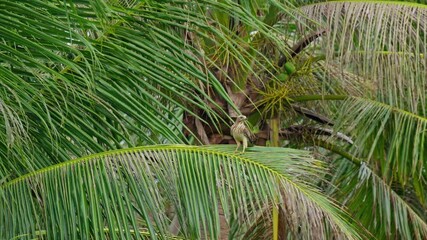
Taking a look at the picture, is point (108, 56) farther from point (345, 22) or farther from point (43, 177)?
point (345, 22)

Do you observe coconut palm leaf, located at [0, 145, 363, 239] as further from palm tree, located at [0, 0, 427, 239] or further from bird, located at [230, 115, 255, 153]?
bird, located at [230, 115, 255, 153]

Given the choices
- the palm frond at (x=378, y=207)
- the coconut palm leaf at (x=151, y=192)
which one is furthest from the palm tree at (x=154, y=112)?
the palm frond at (x=378, y=207)

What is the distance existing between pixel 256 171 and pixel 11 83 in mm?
1058

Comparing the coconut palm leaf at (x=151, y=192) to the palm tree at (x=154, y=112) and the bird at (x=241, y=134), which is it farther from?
the bird at (x=241, y=134)

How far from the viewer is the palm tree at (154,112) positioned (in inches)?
178

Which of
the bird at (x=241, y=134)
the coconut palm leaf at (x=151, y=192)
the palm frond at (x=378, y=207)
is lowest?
the palm frond at (x=378, y=207)

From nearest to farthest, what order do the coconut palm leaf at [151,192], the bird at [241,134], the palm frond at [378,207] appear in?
the coconut palm leaf at [151,192], the bird at [241,134], the palm frond at [378,207]

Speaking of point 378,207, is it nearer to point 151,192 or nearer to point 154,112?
point 154,112

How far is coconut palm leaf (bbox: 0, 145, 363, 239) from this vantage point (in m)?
4.48

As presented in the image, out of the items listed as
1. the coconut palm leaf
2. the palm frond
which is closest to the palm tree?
the coconut palm leaf

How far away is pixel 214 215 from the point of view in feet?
14.8

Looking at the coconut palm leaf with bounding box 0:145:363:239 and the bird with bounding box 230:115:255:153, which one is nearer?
the coconut palm leaf with bounding box 0:145:363:239

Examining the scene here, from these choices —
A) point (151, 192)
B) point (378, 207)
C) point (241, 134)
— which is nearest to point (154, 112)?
point (241, 134)

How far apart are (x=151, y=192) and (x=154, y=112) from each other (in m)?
1.09
